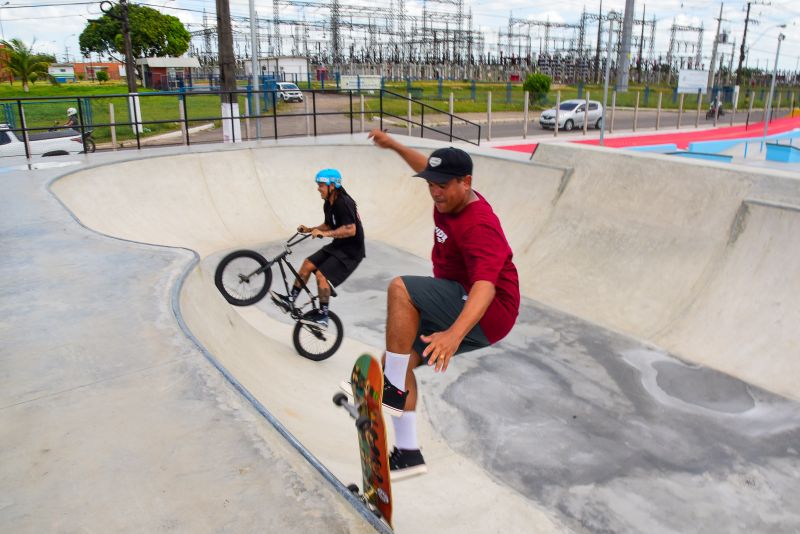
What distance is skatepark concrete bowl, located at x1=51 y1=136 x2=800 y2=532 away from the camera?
13.8ft

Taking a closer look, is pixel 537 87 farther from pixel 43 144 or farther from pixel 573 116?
pixel 43 144

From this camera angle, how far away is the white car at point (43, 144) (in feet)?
46.1

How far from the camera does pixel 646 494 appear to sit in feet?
13.8

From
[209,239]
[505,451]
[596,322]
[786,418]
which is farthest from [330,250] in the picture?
[209,239]

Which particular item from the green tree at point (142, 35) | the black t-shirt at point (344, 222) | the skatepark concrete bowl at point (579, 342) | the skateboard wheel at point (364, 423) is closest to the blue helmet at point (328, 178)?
the black t-shirt at point (344, 222)

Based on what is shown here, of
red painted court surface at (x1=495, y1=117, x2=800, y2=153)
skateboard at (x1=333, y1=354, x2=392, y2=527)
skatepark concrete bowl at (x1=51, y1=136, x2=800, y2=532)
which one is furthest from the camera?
red painted court surface at (x1=495, y1=117, x2=800, y2=153)

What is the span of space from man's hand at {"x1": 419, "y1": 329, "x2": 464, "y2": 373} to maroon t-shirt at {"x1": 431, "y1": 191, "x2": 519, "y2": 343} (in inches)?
15.0

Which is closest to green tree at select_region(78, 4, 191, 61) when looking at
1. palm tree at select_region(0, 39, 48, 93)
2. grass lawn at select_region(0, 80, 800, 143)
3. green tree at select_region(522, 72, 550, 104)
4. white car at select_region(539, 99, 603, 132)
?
palm tree at select_region(0, 39, 48, 93)

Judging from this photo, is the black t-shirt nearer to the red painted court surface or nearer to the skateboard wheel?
the skateboard wheel

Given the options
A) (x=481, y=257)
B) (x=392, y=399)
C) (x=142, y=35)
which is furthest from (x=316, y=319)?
(x=142, y=35)

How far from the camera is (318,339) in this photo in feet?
20.5

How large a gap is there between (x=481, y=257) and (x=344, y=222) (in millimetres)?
3447

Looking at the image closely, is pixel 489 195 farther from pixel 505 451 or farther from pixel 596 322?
pixel 505 451

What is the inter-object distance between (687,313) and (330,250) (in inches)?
Answer: 165
